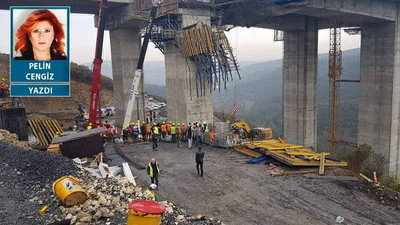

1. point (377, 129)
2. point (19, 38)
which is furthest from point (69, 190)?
point (377, 129)

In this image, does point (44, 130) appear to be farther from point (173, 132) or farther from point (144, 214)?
point (144, 214)

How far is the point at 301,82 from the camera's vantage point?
41375mm

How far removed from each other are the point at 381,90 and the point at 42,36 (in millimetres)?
35695

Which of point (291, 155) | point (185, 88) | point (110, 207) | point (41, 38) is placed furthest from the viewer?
point (185, 88)

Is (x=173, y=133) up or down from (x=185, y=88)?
down

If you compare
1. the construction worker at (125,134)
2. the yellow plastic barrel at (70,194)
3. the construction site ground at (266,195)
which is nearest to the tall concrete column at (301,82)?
the construction worker at (125,134)

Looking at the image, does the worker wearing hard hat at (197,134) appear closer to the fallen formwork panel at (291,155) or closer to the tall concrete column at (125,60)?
the fallen formwork panel at (291,155)

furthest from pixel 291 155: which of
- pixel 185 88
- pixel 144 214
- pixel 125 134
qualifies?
pixel 185 88

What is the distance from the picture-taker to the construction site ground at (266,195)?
43.1 ft

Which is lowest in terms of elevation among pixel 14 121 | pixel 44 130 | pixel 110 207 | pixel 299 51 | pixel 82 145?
pixel 110 207

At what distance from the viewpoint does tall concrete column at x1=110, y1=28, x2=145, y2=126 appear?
36.7 m

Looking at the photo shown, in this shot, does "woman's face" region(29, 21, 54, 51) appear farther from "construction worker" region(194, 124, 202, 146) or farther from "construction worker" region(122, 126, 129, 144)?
"construction worker" region(122, 126, 129, 144)

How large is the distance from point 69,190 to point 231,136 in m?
14.8

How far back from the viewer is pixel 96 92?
24.9 metres
